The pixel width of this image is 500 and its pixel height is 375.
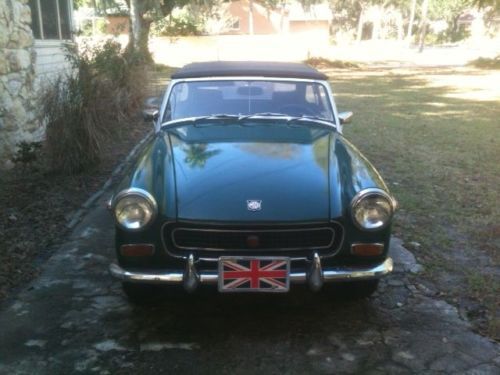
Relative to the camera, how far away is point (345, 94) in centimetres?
1605

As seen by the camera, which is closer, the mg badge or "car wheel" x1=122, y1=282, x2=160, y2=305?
the mg badge

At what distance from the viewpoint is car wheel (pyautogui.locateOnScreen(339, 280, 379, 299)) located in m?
3.60

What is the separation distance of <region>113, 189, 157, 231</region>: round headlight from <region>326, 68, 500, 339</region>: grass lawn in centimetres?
222

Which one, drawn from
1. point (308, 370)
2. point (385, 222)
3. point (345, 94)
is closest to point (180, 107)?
point (385, 222)

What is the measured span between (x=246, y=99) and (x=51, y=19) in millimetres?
6249

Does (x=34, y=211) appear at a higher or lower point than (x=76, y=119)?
lower

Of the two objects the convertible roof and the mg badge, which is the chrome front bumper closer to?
the mg badge

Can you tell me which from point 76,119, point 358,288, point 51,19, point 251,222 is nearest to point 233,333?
point 251,222

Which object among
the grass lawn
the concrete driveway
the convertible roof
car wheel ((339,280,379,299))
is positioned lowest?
the grass lawn

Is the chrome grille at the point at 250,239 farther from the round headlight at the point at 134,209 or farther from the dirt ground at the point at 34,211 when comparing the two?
the dirt ground at the point at 34,211

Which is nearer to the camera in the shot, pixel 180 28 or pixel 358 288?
pixel 358 288

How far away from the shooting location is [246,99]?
4648 mm

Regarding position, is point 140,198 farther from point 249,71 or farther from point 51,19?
point 51,19

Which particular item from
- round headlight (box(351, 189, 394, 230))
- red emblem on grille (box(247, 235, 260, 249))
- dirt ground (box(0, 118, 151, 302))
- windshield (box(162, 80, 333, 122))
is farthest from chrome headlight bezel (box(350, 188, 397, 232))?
dirt ground (box(0, 118, 151, 302))
